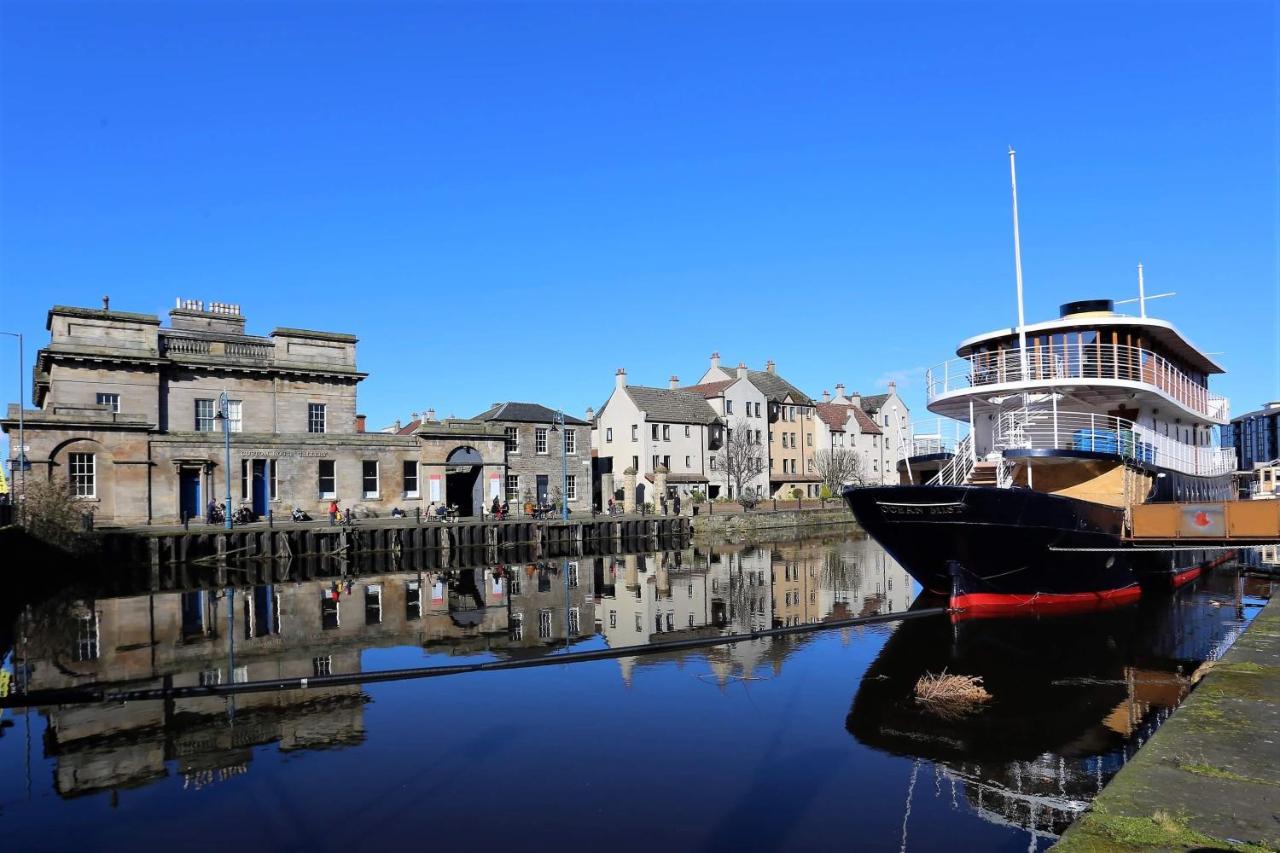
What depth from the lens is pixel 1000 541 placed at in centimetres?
1775

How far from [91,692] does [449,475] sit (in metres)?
41.4

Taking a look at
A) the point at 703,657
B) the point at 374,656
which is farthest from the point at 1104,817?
the point at 374,656

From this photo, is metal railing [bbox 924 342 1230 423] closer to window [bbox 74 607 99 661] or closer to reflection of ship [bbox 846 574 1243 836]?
reflection of ship [bbox 846 574 1243 836]

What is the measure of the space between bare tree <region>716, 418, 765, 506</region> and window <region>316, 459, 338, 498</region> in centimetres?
3115

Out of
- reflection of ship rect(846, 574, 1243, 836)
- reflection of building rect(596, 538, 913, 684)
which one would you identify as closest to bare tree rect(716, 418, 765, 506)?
reflection of building rect(596, 538, 913, 684)

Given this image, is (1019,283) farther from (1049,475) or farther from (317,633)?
(317,633)

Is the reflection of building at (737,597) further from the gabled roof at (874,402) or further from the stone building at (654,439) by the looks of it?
the gabled roof at (874,402)

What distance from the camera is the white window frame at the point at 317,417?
43.8 metres

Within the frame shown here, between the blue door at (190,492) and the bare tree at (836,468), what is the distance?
47.0 meters

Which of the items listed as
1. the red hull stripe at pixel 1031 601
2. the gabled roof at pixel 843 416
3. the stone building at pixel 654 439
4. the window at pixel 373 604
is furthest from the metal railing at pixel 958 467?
the gabled roof at pixel 843 416

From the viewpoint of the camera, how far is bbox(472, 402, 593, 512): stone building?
53469 millimetres

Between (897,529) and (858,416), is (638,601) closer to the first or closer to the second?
(897,529)

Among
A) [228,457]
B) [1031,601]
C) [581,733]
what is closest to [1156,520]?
[1031,601]

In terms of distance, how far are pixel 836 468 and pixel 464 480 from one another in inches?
1330
